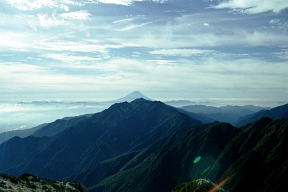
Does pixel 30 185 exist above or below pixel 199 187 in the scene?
below

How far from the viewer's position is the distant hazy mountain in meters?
57.0

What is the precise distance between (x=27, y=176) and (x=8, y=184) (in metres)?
14.6

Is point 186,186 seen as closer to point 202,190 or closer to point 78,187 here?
point 202,190

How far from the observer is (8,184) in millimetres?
57688

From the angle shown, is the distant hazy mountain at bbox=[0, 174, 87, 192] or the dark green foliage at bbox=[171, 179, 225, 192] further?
the distant hazy mountain at bbox=[0, 174, 87, 192]

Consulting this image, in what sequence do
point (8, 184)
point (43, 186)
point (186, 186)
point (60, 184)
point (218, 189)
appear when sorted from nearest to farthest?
point (218, 189) → point (186, 186) → point (8, 184) → point (43, 186) → point (60, 184)

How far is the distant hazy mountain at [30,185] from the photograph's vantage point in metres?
57.0

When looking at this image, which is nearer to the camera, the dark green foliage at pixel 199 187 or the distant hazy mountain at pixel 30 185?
the dark green foliage at pixel 199 187

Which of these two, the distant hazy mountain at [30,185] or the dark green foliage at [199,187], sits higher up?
the dark green foliage at [199,187]

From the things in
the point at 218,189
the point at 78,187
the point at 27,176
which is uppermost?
the point at 218,189

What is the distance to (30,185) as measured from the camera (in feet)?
218

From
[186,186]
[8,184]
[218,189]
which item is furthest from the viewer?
[8,184]

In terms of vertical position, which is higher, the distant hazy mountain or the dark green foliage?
the dark green foliage

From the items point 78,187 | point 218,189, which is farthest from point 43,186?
point 218,189
